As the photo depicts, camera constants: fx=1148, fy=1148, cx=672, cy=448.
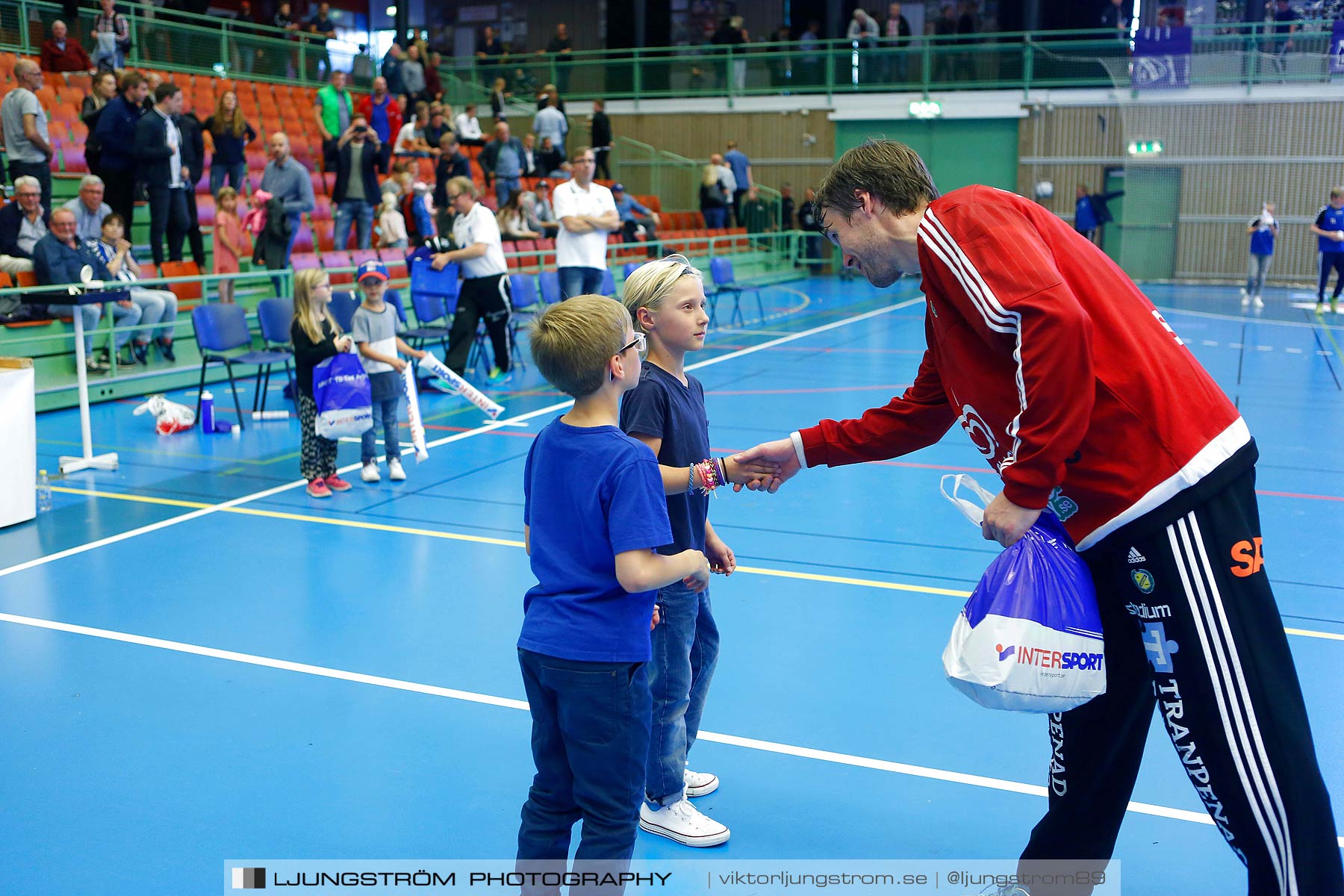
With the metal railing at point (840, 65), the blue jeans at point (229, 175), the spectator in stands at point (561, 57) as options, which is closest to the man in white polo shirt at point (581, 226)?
the blue jeans at point (229, 175)

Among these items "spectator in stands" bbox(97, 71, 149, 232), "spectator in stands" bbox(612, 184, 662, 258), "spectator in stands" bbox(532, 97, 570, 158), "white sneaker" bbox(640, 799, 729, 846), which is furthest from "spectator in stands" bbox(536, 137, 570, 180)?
"white sneaker" bbox(640, 799, 729, 846)

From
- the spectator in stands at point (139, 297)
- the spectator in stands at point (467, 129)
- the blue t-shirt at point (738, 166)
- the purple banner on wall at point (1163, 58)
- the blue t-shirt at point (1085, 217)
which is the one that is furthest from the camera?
the blue t-shirt at point (738, 166)

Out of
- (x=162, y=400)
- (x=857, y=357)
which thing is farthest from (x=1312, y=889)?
(x=857, y=357)

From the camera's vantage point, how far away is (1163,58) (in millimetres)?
24078

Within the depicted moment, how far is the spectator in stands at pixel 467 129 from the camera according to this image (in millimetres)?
19891

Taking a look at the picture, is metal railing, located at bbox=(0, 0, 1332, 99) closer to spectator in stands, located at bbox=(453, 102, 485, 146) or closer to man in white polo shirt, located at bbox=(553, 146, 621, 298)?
spectator in stands, located at bbox=(453, 102, 485, 146)

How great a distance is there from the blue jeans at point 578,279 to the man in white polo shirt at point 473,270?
59cm

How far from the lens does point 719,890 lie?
121 inches

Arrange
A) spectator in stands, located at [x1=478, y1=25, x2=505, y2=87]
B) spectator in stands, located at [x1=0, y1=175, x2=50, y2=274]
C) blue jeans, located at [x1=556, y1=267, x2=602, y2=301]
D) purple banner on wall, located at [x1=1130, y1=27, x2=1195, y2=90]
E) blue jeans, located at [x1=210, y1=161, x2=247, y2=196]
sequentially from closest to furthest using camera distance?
spectator in stands, located at [x1=0, y1=175, x2=50, y2=274]
blue jeans, located at [x1=556, y1=267, x2=602, y2=301]
blue jeans, located at [x1=210, y1=161, x2=247, y2=196]
purple banner on wall, located at [x1=1130, y1=27, x2=1195, y2=90]
spectator in stands, located at [x1=478, y1=25, x2=505, y2=87]

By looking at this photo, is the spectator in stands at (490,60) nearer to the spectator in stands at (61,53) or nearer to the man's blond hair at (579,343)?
the spectator in stands at (61,53)

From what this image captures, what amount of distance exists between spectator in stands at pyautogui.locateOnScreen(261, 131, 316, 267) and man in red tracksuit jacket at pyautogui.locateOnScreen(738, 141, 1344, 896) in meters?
11.9

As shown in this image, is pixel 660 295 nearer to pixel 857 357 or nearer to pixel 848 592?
→ pixel 848 592

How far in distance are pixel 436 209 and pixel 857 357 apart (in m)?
6.36

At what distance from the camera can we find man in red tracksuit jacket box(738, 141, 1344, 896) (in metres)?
2.24
